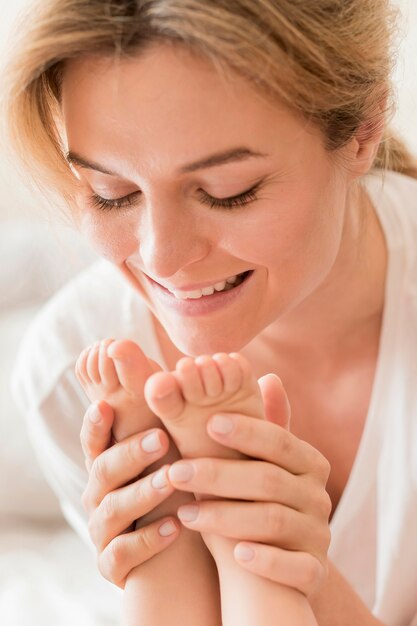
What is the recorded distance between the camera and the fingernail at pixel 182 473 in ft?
3.29

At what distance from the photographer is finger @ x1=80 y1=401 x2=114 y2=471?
1.05 metres

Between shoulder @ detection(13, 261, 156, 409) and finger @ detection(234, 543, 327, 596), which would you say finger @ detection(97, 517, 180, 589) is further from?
shoulder @ detection(13, 261, 156, 409)

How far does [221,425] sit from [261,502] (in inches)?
4.2

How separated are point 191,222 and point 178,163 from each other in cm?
8

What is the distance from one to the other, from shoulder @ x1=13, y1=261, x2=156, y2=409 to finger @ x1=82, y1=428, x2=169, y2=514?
35cm

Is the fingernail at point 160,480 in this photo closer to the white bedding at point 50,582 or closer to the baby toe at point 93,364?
the baby toe at point 93,364

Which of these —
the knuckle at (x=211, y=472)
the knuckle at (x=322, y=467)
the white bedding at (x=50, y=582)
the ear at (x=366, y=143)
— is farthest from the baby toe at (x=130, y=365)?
the white bedding at (x=50, y=582)

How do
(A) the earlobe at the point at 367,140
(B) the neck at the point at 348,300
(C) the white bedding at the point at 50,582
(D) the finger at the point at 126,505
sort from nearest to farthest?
(D) the finger at the point at 126,505 → (A) the earlobe at the point at 367,140 → (B) the neck at the point at 348,300 → (C) the white bedding at the point at 50,582

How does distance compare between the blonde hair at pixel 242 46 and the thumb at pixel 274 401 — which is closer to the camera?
the blonde hair at pixel 242 46

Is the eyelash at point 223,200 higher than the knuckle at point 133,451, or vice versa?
the eyelash at point 223,200

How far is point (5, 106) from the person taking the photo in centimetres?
106

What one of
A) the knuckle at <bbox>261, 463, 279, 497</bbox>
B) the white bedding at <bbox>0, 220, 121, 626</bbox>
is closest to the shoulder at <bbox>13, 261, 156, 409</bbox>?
the white bedding at <bbox>0, 220, 121, 626</bbox>

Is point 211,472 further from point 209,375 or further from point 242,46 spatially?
point 242,46

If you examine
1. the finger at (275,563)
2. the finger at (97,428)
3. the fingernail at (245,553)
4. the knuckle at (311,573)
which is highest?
the finger at (97,428)
